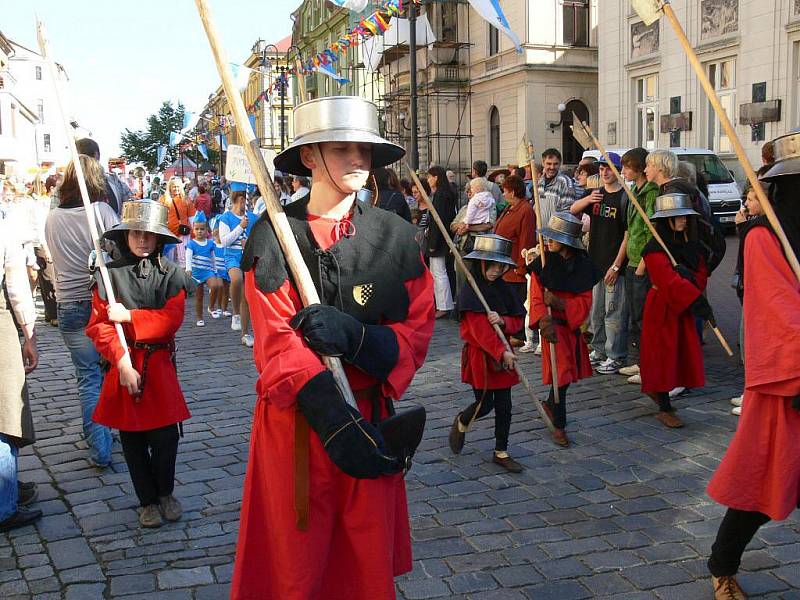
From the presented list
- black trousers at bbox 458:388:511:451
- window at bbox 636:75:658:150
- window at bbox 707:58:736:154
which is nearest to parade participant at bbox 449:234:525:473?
black trousers at bbox 458:388:511:451

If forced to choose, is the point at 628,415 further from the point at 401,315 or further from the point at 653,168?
the point at 401,315

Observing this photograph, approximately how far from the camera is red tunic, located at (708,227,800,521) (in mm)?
3252

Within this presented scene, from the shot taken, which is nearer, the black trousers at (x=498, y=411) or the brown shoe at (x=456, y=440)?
the black trousers at (x=498, y=411)

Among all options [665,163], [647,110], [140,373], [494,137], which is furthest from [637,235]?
[494,137]

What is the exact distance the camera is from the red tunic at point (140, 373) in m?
4.57

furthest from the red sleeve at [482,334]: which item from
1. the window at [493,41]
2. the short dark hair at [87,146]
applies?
the window at [493,41]

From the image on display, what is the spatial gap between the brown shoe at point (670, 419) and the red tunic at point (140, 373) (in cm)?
352

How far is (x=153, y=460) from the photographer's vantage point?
15.6ft

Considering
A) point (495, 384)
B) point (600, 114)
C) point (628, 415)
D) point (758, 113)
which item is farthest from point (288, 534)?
point (600, 114)

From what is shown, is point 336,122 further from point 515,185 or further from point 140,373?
point 515,185

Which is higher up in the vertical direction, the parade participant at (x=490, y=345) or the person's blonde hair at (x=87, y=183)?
the person's blonde hair at (x=87, y=183)

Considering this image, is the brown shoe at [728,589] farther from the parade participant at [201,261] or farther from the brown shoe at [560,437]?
the parade participant at [201,261]

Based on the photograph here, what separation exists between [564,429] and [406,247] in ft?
11.6

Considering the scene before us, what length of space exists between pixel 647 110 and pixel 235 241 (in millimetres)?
18871
